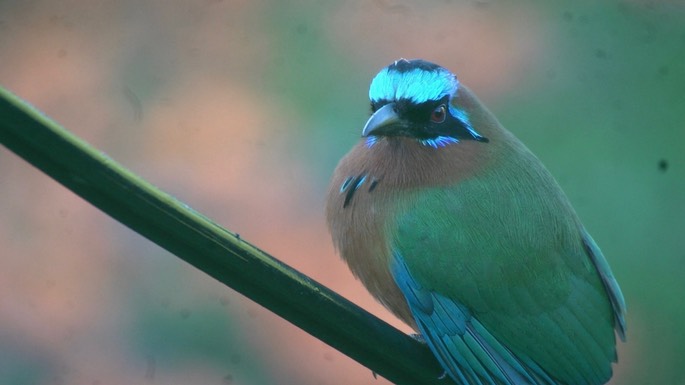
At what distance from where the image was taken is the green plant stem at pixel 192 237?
1570 millimetres

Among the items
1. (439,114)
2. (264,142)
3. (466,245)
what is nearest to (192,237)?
(466,245)

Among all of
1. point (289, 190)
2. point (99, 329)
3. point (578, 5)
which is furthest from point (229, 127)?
point (578, 5)

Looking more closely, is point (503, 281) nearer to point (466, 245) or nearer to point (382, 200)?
point (466, 245)

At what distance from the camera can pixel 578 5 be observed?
5594 mm

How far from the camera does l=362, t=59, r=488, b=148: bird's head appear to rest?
269cm

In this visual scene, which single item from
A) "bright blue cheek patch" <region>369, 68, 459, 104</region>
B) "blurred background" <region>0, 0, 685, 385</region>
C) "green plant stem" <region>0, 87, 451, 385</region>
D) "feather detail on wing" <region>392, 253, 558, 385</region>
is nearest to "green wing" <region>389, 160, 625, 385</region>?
"feather detail on wing" <region>392, 253, 558, 385</region>

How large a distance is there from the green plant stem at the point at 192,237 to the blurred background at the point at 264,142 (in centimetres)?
266

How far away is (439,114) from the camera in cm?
281

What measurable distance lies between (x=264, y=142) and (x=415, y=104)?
254cm

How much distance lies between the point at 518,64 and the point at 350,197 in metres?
2.87

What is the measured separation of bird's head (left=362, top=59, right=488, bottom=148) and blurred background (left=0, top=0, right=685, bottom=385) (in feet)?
5.79

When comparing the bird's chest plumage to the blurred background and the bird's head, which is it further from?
the blurred background

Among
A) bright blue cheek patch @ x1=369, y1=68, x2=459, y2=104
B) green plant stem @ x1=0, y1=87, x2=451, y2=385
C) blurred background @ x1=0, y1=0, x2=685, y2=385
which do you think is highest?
bright blue cheek patch @ x1=369, y1=68, x2=459, y2=104

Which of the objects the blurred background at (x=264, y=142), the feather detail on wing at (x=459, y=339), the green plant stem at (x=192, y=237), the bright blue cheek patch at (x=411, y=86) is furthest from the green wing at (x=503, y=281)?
the blurred background at (x=264, y=142)
